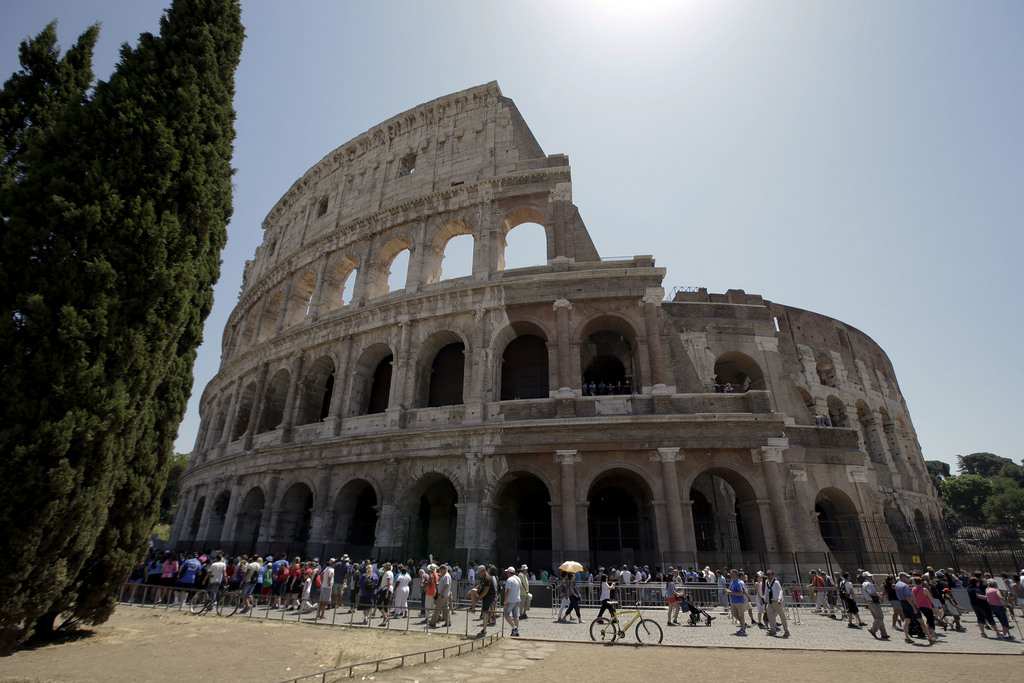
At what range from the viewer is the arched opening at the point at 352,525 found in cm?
1593

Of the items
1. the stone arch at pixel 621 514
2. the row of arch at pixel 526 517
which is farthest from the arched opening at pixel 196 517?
the stone arch at pixel 621 514

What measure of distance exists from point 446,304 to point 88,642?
12061mm

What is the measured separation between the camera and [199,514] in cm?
A: 2191

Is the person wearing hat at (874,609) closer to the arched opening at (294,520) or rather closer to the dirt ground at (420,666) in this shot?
the dirt ground at (420,666)

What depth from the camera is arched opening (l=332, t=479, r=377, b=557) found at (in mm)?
15934

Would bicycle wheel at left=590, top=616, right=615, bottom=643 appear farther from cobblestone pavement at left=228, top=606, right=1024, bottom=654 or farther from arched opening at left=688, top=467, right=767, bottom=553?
arched opening at left=688, top=467, right=767, bottom=553

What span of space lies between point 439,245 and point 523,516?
1075cm

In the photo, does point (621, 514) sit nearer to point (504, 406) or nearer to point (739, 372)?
point (504, 406)

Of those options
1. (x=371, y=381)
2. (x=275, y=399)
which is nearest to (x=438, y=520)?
(x=371, y=381)

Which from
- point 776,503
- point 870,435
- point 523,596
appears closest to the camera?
point 523,596

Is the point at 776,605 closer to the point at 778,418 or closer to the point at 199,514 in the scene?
the point at 778,418

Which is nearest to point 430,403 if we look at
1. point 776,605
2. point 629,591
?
point 629,591

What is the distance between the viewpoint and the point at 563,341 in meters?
15.6

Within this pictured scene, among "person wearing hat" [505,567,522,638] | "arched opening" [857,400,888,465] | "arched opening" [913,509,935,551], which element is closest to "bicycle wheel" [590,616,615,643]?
"person wearing hat" [505,567,522,638]
